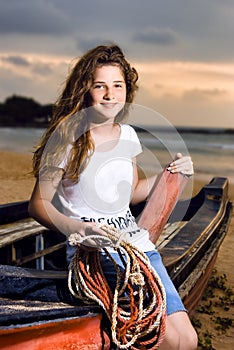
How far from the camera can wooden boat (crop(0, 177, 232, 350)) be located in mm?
2131

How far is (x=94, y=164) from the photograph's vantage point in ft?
9.31

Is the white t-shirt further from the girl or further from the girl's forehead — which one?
the girl's forehead

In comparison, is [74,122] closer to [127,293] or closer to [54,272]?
[54,272]

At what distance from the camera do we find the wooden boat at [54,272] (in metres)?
2.13

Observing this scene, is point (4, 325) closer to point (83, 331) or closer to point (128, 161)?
point (83, 331)

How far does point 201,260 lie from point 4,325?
8.22ft

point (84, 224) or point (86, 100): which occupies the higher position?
point (86, 100)

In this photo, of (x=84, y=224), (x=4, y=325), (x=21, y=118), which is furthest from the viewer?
(x=21, y=118)

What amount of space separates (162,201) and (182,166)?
0.22 metres

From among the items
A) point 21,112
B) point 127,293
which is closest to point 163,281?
point 127,293

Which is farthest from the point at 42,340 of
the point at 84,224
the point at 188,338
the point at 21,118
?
the point at 21,118

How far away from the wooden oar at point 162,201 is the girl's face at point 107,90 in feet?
1.44

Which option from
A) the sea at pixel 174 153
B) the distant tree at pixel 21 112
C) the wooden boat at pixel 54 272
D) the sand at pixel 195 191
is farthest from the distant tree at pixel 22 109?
the wooden boat at pixel 54 272

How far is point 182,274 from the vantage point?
3.53 metres
